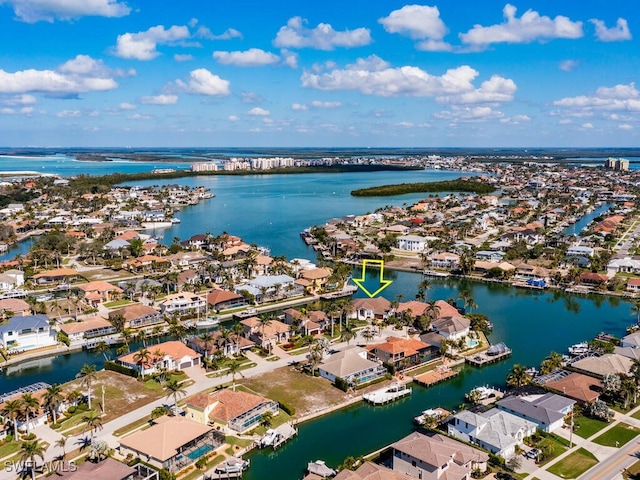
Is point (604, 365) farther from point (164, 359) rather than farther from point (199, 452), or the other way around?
point (164, 359)

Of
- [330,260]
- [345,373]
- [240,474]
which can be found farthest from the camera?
[330,260]

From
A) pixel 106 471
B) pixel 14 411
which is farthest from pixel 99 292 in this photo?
pixel 106 471

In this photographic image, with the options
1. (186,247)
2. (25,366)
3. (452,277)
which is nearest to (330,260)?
(452,277)

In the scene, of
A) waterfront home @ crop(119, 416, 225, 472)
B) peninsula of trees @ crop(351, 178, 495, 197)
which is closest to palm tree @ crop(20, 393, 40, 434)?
waterfront home @ crop(119, 416, 225, 472)

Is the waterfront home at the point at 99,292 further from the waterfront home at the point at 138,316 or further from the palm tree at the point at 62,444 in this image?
the palm tree at the point at 62,444

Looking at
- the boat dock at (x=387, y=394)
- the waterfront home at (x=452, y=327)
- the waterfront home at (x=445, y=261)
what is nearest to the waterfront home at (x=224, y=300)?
the waterfront home at (x=452, y=327)

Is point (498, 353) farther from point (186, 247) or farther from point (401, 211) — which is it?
point (401, 211)
